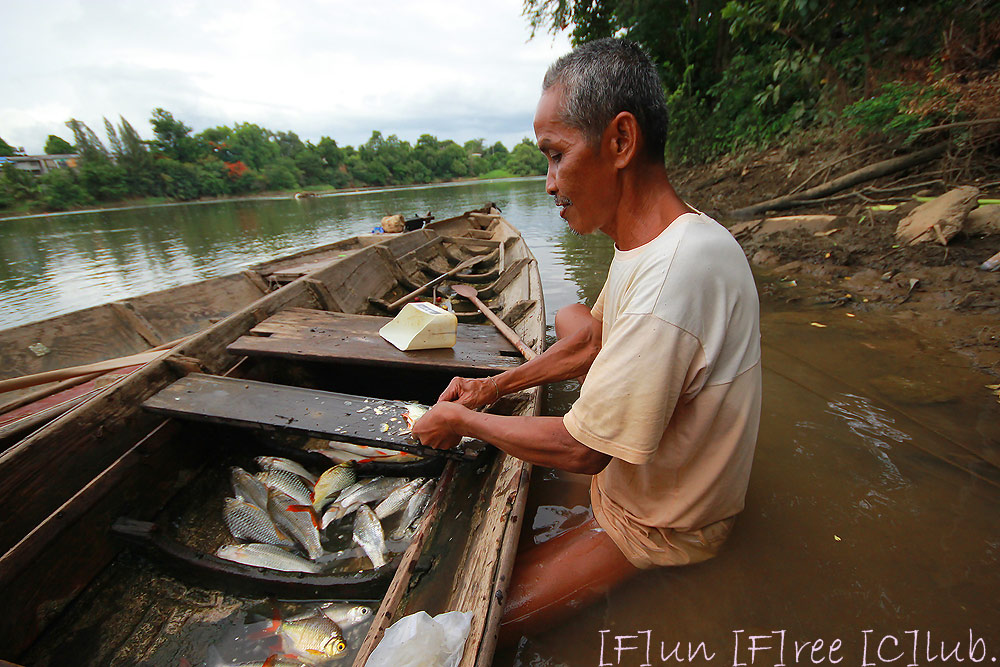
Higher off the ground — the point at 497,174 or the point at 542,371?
the point at 497,174

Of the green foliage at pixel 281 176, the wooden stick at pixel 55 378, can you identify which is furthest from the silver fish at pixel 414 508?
the green foliage at pixel 281 176

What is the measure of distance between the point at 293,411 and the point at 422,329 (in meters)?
0.84

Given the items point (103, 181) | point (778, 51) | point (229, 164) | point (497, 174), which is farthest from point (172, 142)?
point (778, 51)

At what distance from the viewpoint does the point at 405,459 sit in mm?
2295

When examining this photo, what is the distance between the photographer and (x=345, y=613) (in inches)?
64.5

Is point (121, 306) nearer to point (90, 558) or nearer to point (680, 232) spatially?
point (90, 558)

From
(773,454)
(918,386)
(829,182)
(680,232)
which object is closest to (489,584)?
(680,232)

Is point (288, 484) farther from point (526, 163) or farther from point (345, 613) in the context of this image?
point (526, 163)

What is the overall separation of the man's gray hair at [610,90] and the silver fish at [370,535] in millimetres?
1854

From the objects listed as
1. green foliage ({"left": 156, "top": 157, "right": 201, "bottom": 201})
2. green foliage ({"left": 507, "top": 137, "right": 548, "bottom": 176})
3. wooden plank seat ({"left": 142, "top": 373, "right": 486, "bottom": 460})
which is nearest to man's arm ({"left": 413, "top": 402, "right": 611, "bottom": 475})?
wooden plank seat ({"left": 142, "top": 373, "right": 486, "bottom": 460})

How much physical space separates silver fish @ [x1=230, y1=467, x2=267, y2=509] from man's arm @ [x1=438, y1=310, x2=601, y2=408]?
44.0 inches

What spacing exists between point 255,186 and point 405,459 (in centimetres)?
6752

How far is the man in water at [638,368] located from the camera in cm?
112

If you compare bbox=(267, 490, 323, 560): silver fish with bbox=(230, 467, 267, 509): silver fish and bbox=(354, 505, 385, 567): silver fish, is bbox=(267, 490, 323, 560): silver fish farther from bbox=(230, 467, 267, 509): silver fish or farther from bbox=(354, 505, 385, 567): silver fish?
bbox=(354, 505, 385, 567): silver fish
